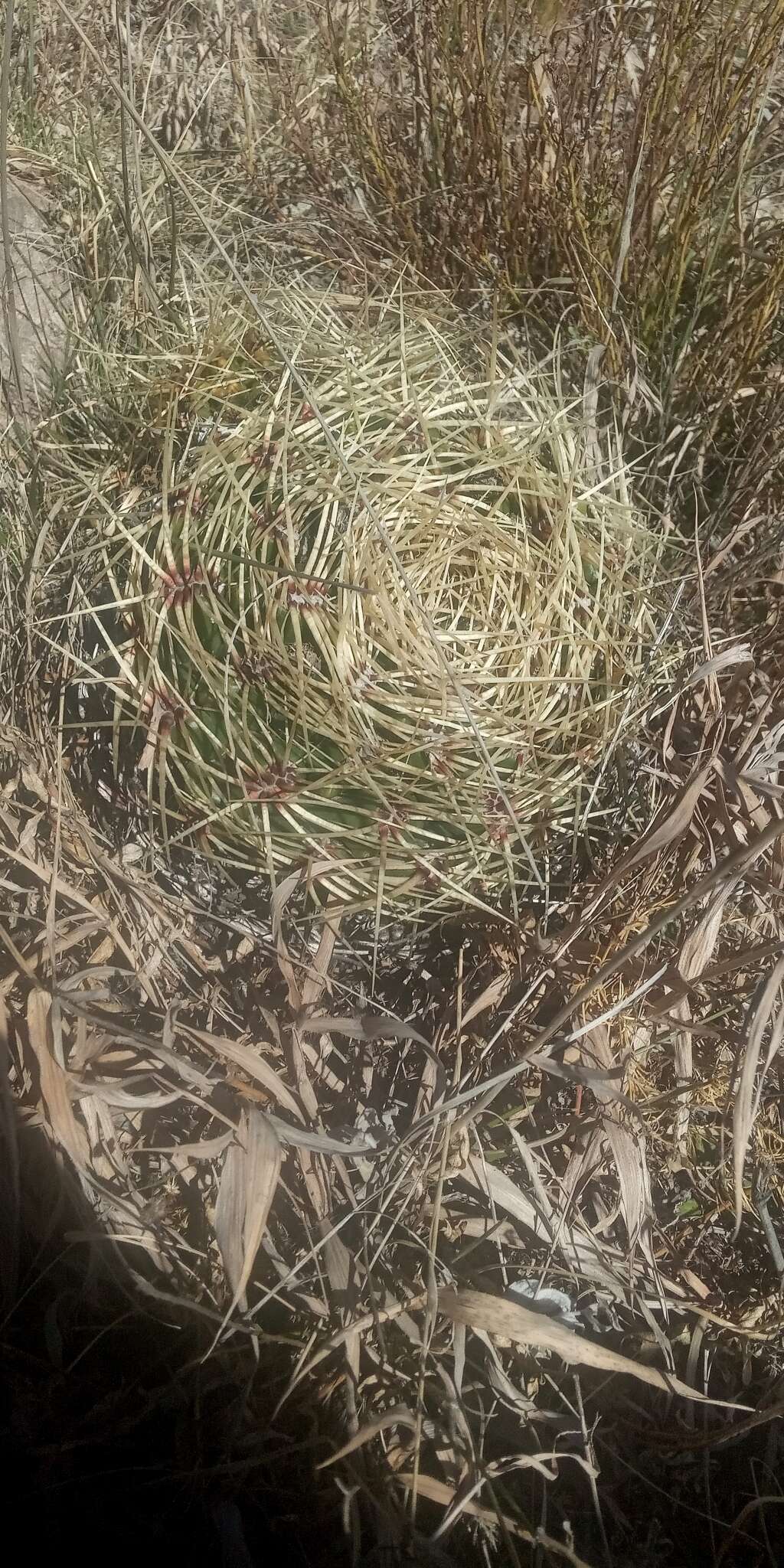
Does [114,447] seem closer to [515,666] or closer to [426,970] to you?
[515,666]

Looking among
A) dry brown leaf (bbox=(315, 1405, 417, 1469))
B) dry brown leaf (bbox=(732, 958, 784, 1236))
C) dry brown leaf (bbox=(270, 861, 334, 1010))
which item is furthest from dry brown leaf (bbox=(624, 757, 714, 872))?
dry brown leaf (bbox=(315, 1405, 417, 1469))

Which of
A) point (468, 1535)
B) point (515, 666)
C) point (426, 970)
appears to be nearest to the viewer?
point (515, 666)

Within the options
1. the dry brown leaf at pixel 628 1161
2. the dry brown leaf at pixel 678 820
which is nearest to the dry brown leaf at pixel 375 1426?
the dry brown leaf at pixel 628 1161

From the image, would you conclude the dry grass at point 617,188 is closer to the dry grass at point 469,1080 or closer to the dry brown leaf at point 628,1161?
the dry grass at point 469,1080

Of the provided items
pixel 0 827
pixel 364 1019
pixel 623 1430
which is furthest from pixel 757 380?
pixel 623 1430

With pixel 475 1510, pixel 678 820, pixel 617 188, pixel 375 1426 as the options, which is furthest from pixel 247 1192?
pixel 617 188

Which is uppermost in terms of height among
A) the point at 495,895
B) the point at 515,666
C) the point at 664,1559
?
the point at 515,666
